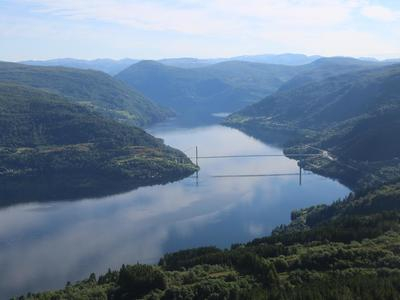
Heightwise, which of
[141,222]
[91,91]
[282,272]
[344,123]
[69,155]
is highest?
[91,91]

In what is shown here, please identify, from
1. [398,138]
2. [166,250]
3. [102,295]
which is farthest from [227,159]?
[102,295]

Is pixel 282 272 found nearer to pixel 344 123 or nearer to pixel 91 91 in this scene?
pixel 344 123

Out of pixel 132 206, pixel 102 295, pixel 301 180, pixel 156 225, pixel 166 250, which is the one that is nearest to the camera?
pixel 102 295

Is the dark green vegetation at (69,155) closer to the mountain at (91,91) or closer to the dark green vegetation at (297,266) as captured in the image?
the dark green vegetation at (297,266)

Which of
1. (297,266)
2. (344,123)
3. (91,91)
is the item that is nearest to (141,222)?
(297,266)

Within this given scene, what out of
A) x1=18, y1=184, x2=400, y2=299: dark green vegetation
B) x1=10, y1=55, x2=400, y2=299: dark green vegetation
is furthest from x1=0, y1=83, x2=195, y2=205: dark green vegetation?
x1=18, y1=184, x2=400, y2=299: dark green vegetation

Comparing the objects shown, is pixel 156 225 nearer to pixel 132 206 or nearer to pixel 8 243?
pixel 132 206
